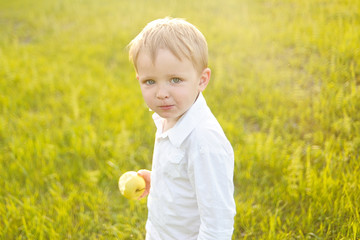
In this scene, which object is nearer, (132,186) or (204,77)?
(204,77)

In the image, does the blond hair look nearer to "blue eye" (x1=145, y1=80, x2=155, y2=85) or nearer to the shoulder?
"blue eye" (x1=145, y1=80, x2=155, y2=85)

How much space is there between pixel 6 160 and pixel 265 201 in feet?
9.00

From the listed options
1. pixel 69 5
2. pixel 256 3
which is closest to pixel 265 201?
pixel 256 3

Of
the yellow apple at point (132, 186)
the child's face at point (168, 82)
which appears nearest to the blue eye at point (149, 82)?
the child's face at point (168, 82)

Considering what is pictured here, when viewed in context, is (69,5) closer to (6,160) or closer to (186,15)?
(186,15)

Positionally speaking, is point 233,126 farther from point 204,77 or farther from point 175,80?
point 175,80

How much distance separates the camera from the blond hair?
1.47m

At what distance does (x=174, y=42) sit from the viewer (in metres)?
1.47

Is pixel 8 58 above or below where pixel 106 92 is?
above

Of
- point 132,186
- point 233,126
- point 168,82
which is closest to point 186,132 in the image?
point 168,82

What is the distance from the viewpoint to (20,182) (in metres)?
A: 3.13

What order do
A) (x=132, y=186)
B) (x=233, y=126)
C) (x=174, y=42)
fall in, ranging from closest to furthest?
1. (x=174, y=42)
2. (x=132, y=186)
3. (x=233, y=126)

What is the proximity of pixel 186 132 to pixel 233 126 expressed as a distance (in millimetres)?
2073

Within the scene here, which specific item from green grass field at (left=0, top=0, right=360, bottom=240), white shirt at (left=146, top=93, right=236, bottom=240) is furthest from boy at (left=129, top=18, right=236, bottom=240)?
green grass field at (left=0, top=0, right=360, bottom=240)
